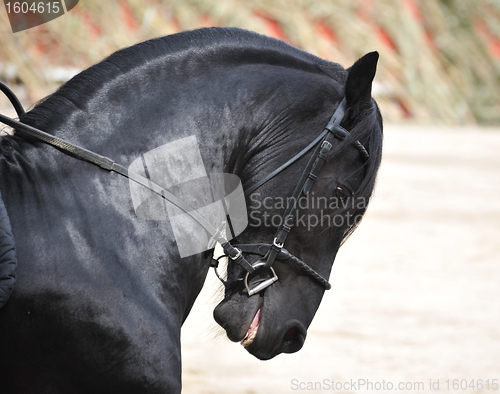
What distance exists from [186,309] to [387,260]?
17.0ft

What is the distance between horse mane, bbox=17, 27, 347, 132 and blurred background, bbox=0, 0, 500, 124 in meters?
9.64

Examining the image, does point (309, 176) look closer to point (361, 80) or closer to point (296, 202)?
point (296, 202)

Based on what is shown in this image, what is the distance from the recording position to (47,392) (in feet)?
5.03

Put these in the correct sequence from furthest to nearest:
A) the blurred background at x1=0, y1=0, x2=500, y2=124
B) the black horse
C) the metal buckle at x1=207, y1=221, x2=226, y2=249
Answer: the blurred background at x1=0, y1=0, x2=500, y2=124 < the metal buckle at x1=207, y1=221, x2=226, y2=249 < the black horse

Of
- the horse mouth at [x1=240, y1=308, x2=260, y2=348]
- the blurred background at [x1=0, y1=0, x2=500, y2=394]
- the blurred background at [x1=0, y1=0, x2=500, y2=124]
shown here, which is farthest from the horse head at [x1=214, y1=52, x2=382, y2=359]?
the blurred background at [x1=0, y1=0, x2=500, y2=124]

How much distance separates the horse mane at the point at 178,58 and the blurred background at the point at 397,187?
3.00 ft

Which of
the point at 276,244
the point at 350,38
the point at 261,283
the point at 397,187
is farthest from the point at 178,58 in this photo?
the point at 350,38

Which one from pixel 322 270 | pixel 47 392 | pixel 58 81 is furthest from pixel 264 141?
pixel 58 81

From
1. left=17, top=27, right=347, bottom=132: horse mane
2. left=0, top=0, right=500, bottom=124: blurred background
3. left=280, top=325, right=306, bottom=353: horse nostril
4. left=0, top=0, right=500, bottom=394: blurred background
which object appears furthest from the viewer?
left=0, top=0, right=500, bottom=124: blurred background

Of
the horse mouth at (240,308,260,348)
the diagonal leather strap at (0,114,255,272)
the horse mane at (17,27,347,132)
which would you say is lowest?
the horse mouth at (240,308,260,348)

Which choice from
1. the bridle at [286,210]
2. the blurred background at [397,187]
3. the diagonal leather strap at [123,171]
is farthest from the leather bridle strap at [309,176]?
the blurred background at [397,187]

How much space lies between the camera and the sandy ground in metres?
3.77

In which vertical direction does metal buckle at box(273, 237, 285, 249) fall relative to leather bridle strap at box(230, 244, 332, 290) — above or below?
above

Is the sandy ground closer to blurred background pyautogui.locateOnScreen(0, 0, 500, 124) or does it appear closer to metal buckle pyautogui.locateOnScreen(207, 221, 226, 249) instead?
metal buckle pyautogui.locateOnScreen(207, 221, 226, 249)
